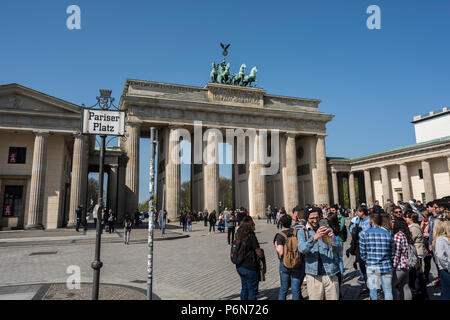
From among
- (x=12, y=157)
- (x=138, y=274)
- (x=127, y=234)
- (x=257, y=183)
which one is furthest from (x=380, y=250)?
(x=257, y=183)

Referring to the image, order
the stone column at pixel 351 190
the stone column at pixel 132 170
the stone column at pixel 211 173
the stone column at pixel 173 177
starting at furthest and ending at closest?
the stone column at pixel 351 190, the stone column at pixel 211 173, the stone column at pixel 173 177, the stone column at pixel 132 170

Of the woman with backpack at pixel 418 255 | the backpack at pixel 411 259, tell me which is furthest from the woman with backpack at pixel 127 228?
the backpack at pixel 411 259

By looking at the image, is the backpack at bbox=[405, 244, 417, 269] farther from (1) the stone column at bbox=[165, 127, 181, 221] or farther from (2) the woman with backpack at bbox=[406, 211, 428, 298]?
(1) the stone column at bbox=[165, 127, 181, 221]

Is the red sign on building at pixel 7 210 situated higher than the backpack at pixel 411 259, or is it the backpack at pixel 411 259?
the red sign on building at pixel 7 210

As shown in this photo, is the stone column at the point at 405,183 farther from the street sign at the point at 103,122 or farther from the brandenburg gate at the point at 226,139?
the street sign at the point at 103,122

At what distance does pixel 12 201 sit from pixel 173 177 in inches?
661

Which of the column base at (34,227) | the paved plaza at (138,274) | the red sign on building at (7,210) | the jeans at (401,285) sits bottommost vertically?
the paved plaza at (138,274)

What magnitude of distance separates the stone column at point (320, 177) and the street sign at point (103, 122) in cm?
4304

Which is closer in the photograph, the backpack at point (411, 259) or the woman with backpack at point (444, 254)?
the woman with backpack at point (444, 254)

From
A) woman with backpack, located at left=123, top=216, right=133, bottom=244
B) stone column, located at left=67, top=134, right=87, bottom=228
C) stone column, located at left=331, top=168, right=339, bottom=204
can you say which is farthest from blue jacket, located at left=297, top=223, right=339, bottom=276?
stone column, located at left=331, top=168, right=339, bottom=204

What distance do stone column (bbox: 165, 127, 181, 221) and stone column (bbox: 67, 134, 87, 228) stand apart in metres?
11.6

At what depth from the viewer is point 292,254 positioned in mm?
5086

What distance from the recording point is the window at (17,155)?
2600 cm
